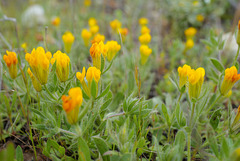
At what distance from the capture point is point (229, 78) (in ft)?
4.33

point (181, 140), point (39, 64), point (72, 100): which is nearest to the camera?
point (72, 100)

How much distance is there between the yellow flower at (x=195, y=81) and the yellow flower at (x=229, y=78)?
16cm

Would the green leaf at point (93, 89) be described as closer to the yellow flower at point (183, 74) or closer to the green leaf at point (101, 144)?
the green leaf at point (101, 144)

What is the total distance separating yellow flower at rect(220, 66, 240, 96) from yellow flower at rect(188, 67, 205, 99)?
0.51ft

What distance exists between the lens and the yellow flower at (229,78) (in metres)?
1.30

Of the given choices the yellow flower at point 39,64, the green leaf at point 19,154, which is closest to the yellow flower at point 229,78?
the yellow flower at point 39,64

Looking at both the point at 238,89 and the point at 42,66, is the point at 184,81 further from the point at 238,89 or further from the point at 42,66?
the point at 238,89

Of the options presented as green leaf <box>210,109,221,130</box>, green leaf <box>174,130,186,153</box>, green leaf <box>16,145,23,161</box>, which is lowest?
green leaf <box>16,145,23,161</box>

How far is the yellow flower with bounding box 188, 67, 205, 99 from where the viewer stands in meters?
1.28

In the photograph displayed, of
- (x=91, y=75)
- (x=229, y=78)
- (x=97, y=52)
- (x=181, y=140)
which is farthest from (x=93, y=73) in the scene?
(x=229, y=78)

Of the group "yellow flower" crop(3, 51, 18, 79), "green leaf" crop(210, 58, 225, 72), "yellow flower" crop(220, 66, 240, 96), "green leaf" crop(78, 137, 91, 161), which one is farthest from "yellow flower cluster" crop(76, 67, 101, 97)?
"green leaf" crop(210, 58, 225, 72)

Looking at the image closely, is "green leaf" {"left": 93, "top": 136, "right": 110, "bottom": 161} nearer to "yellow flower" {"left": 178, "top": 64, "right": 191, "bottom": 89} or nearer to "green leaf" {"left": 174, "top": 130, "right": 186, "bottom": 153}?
"green leaf" {"left": 174, "top": 130, "right": 186, "bottom": 153}

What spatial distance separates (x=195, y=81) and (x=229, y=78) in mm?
216

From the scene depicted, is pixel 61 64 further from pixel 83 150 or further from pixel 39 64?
pixel 83 150
